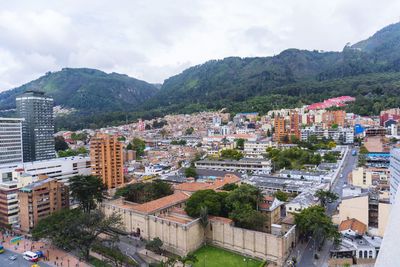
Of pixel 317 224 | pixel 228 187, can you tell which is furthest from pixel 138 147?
pixel 317 224

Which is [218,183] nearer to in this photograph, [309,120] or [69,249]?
[69,249]

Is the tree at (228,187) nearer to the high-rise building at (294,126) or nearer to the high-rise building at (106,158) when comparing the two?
the high-rise building at (106,158)

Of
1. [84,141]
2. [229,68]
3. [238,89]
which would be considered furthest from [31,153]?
[229,68]

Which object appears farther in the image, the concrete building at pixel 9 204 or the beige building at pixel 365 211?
the concrete building at pixel 9 204

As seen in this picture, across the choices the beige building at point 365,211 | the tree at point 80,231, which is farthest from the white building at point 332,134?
the tree at point 80,231

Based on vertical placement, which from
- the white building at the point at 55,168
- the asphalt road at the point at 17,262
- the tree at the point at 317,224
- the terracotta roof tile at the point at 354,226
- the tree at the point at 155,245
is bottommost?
the asphalt road at the point at 17,262

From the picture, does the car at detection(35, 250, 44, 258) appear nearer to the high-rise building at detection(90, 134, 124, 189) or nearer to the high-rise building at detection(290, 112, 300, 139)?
the high-rise building at detection(90, 134, 124, 189)

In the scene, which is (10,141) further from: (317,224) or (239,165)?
(317,224)
